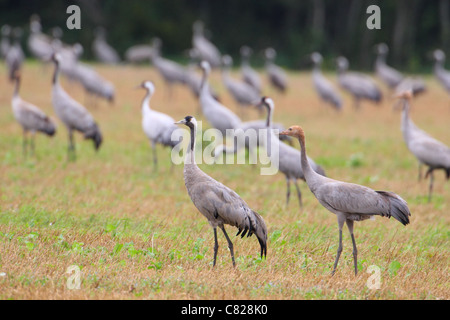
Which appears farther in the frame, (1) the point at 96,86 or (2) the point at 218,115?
(1) the point at 96,86

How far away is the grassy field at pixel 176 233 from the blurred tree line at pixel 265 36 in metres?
19.5

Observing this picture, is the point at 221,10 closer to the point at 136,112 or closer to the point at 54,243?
the point at 136,112

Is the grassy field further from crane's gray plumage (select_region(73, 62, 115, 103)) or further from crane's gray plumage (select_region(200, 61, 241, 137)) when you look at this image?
crane's gray plumage (select_region(73, 62, 115, 103))

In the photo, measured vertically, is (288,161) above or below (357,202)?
above

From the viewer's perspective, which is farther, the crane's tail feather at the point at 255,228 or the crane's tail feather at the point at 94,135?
the crane's tail feather at the point at 94,135

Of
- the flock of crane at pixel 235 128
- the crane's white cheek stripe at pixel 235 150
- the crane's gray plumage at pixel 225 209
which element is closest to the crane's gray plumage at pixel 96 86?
the flock of crane at pixel 235 128

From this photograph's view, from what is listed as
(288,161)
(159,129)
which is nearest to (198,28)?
(159,129)

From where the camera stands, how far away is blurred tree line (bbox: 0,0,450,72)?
31.1 m

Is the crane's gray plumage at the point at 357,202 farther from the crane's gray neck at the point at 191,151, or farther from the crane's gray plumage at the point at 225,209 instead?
the crane's gray neck at the point at 191,151

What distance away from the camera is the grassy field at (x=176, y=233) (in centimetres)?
471

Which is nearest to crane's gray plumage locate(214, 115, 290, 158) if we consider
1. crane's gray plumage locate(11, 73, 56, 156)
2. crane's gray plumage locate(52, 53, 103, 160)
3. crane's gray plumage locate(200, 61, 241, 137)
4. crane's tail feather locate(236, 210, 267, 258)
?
crane's gray plumage locate(200, 61, 241, 137)

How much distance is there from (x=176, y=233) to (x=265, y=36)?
99.1 feet

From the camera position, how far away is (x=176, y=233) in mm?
6172

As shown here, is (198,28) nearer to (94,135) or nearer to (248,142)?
(94,135)
